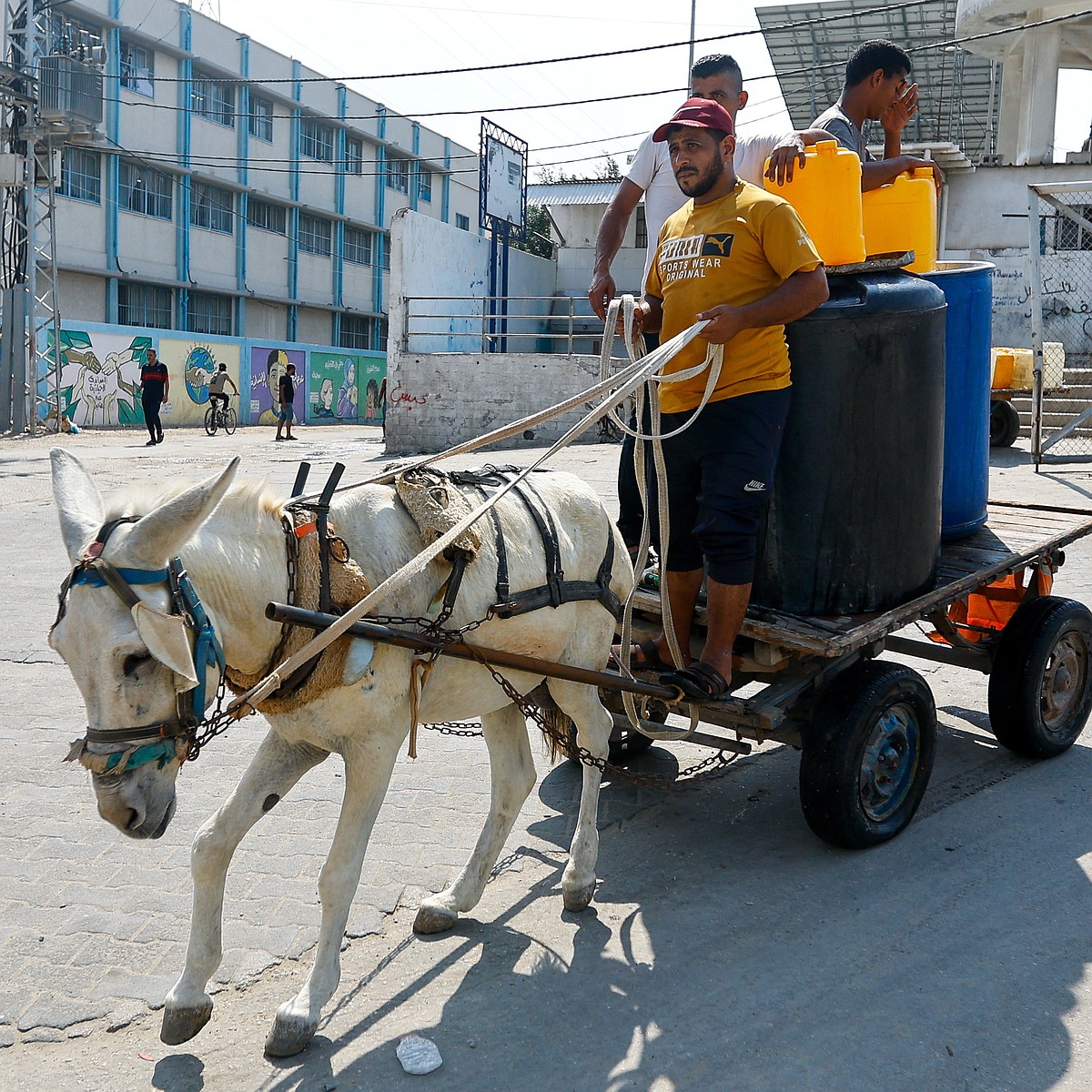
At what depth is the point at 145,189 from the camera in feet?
113

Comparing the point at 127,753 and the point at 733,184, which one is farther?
the point at 733,184

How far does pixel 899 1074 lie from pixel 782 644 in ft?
4.73

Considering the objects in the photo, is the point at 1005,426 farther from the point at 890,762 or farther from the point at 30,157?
the point at 30,157

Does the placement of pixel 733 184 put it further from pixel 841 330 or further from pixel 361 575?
pixel 361 575

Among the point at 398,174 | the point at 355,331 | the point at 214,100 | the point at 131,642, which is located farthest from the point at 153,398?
the point at 398,174

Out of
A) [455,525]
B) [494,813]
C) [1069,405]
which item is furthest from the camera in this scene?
[1069,405]

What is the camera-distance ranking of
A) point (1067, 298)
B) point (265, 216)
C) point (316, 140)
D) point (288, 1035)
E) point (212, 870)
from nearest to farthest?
point (288, 1035) < point (212, 870) < point (1067, 298) < point (265, 216) < point (316, 140)

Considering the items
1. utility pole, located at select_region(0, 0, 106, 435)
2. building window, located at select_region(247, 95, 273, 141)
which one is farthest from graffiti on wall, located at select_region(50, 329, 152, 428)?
building window, located at select_region(247, 95, 273, 141)

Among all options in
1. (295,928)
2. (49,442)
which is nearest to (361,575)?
(295,928)

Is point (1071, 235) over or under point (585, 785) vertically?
over

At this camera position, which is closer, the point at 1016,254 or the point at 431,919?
the point at 431,919

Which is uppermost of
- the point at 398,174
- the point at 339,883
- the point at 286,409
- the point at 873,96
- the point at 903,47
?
the point at 398,174

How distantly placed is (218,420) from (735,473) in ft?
85.8

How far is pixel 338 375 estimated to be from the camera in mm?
39188
